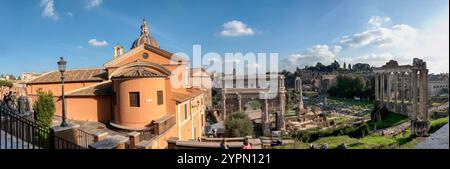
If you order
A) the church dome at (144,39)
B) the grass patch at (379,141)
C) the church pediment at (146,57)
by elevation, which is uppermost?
the church dome at (144,39)

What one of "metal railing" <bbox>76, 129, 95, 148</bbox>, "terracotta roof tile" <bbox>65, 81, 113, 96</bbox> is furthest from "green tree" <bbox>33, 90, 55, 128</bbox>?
"terracotta roof tile" <bbox>65, 81, 113, 96</bbox>

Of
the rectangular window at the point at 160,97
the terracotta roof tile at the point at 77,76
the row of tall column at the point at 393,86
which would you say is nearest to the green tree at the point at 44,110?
the rectangular window at the point at 160,97

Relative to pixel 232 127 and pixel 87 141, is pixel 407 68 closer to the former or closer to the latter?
pixel 232 127

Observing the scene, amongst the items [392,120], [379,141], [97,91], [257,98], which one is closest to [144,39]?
[97,91]

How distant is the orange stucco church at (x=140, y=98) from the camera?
44.6 ft

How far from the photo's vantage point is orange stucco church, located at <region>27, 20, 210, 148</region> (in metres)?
13.6

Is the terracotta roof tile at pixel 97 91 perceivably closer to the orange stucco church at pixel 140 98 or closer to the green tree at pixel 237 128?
the orange stucco church at pixel 140 98

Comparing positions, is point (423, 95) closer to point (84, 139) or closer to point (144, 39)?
point (144, 39)

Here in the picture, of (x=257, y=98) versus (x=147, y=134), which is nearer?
(x=147, y=134)

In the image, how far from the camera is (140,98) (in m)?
13.5

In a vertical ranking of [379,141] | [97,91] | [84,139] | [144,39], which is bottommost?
[379,141]

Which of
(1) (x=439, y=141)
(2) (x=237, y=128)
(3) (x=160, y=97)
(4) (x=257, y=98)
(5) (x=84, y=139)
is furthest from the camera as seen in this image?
(4) (x=257, y=98)
